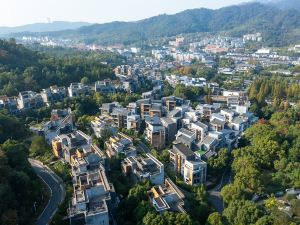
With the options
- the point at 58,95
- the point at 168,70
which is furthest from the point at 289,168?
the point at 168,70

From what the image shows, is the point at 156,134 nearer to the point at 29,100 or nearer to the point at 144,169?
the point at 144,169

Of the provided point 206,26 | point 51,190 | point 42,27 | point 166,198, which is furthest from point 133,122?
point 42,27

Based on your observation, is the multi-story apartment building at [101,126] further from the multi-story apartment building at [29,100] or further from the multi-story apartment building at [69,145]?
the multi-story apartment building at [29,100]

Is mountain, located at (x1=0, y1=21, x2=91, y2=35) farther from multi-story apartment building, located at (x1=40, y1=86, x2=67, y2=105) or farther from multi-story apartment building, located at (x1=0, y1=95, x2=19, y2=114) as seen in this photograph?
multi-story apartment building, located at (x1=0, y1=95, x2=19, y2=114)

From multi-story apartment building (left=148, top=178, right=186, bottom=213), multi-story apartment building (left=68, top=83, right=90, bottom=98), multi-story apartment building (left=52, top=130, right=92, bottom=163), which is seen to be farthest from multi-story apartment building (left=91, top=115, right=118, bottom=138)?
multi-story apartment building (left=68, top=83, right=90, bottom=98)

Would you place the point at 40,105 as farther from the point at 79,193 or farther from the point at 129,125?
the point at 79,193

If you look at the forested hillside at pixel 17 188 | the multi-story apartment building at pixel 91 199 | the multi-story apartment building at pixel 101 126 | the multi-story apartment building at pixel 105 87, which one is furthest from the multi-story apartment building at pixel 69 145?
the multi-story apartment building at pixel 105 87
